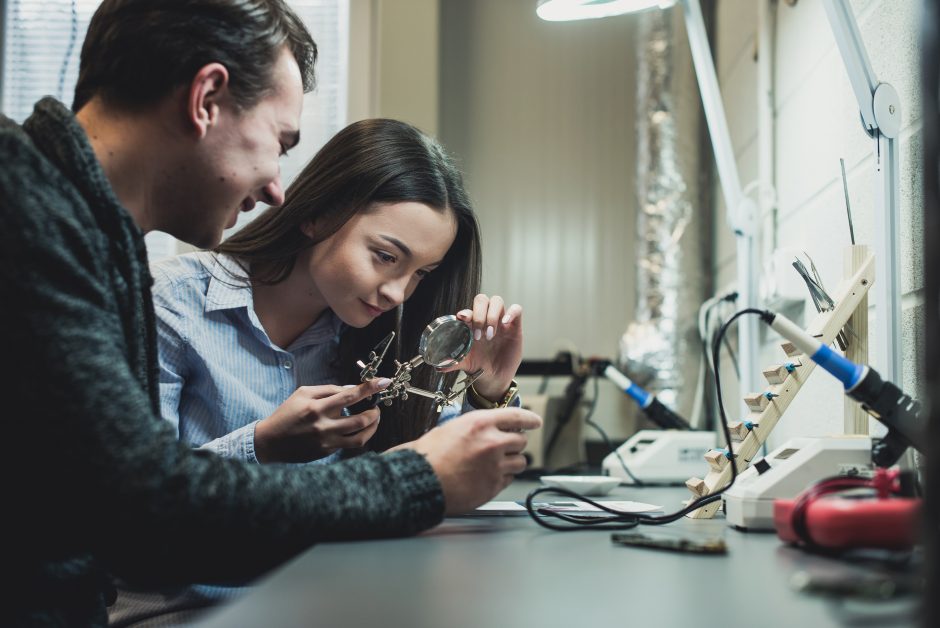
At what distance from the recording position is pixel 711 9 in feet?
8.52

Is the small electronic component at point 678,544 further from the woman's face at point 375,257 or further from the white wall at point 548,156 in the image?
A: the white wall at point 548,156

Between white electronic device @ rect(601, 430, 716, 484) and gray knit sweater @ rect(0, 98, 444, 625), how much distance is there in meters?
0.99

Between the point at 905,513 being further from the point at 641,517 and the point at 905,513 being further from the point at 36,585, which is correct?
the point at 36,585

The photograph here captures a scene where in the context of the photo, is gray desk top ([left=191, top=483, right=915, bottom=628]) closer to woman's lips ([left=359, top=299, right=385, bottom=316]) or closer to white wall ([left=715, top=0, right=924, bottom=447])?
white wall ([left=715, top=0, right=924, bottom=447])

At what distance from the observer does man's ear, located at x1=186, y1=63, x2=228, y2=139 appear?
2.73ft

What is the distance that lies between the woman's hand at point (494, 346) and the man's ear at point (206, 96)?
1.70ft

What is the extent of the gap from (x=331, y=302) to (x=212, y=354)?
20cm

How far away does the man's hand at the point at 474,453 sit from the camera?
2.39ft

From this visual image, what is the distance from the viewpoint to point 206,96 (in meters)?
0.85

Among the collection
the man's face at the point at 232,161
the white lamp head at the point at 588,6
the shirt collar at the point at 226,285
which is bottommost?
the shirt collar at the point at 226,285

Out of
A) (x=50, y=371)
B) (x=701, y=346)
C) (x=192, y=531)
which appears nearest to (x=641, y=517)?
(x=192, y=531)

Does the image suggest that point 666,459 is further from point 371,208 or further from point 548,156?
point 548,156

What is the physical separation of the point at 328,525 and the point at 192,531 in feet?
0.33

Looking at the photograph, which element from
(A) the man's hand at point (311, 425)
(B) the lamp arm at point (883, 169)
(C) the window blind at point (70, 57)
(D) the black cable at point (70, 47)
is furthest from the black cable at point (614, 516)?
(D) the black cable at point (70, 47)
